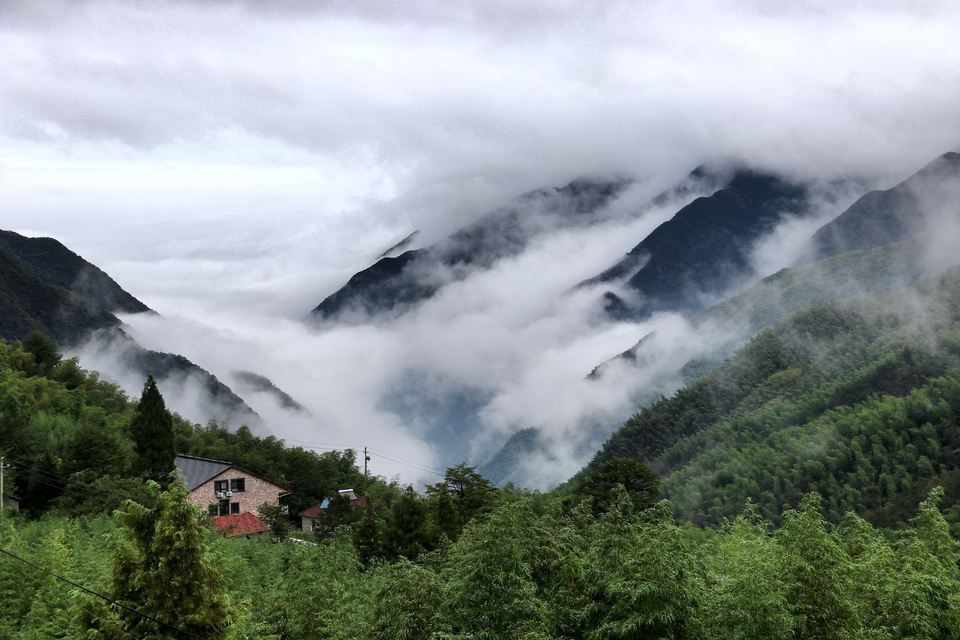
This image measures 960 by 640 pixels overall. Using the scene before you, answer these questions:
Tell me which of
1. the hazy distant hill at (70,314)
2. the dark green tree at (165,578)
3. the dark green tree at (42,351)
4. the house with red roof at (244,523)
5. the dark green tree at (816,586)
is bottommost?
the dark green tree at (816,586)

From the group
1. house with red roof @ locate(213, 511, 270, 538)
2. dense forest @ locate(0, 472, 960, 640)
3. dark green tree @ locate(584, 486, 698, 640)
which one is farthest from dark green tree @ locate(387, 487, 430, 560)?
dark green tree @ locate(584, 486, 698, 640)

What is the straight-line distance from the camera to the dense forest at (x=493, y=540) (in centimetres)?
1617

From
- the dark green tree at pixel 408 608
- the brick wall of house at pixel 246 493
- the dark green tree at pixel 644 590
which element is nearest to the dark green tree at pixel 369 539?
the dark green tree at pixel 408 608

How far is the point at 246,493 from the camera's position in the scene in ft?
201

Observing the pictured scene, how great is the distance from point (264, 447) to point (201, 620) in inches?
2596

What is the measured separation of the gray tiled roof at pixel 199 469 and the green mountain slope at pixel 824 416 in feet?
119

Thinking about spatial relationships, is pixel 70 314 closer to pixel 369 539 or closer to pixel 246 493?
pixel 246 493

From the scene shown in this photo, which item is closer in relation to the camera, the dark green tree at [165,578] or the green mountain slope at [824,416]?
the dark green tree at [165,578]

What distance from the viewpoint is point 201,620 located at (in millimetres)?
16469

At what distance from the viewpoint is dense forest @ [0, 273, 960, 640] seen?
16172mm

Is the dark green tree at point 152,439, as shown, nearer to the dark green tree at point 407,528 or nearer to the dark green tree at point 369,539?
the dark green tree at point 369,539

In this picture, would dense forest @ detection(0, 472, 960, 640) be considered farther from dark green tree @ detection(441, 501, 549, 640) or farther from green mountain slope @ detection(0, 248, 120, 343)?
green mountain slope @ detection(0, 248, 120, 343)

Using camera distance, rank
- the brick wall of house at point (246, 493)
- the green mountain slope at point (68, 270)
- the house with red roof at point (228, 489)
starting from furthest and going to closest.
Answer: the green mountain slope at point (68, 270) < the brick wall of house at point (246, 493) < the house with red roof at point (228, 489)

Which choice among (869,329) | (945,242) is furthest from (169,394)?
(945,242)
